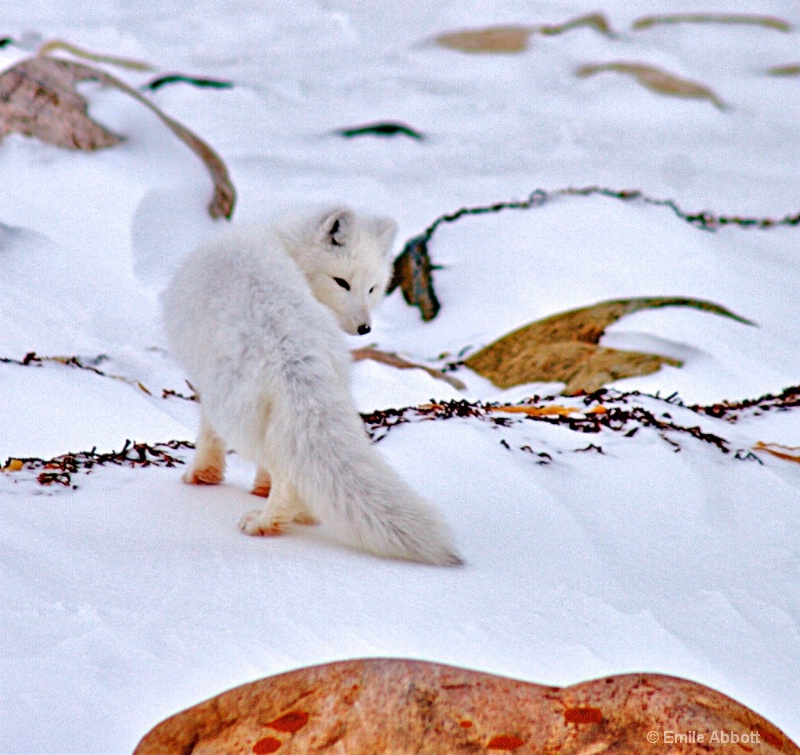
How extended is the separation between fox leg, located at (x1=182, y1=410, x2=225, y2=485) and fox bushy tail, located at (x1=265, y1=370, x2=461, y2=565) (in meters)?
0.53

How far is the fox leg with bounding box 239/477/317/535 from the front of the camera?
196cm

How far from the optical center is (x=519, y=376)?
4762 mm

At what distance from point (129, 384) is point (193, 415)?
0.29m

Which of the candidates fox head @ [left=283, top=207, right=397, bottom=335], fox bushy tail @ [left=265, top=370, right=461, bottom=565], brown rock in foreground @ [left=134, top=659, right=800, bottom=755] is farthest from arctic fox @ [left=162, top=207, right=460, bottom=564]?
brown rock in foreground @ [left=134, top=659, right=800, bottom=755]

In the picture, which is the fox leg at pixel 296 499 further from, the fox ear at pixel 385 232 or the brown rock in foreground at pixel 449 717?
the fox ear at pixel 385 232

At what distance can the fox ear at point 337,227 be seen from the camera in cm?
243

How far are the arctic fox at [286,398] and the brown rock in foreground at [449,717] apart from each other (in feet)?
1.51

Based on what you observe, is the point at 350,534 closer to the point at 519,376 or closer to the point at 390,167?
the point at 519,376

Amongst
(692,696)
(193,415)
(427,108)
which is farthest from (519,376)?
(427,108)

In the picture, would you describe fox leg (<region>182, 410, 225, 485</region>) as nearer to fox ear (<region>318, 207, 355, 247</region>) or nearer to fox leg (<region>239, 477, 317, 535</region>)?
fox leg (<region>239, 477, 317, 535</region>)

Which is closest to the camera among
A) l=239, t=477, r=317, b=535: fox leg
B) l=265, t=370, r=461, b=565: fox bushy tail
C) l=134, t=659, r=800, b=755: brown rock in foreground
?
l=134, t=659, r=800, b=755: brown rock in foreground

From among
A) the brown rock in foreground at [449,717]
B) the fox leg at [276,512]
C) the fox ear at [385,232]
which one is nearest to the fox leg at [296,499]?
the fox leg at [276,512]

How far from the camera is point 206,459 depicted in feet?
7.79

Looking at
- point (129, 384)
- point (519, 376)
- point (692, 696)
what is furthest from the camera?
point (519, 376)
